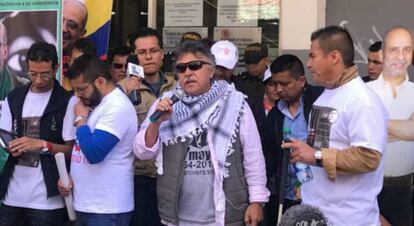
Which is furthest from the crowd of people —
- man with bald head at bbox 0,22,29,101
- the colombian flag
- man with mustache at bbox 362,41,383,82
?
man with mustache at bbox 362,41,383,82

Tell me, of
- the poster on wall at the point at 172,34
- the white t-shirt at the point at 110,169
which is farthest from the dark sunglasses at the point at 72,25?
the poster on wall at the point at 172,34

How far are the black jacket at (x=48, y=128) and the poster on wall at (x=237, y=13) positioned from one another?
3.05 m

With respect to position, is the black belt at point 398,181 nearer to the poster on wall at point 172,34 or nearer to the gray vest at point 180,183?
the gray vest at point 180,183

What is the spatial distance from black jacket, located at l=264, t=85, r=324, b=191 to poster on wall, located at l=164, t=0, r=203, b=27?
2872 millimetres

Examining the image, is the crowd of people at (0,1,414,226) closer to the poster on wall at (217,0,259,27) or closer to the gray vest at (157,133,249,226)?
the gray vest at (157,133,249,226)

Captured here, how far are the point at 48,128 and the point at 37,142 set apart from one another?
191 mm

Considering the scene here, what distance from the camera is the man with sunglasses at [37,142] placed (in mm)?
3744

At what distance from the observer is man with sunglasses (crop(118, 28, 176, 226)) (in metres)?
3.90

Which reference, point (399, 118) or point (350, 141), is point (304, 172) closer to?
point (350, 141)

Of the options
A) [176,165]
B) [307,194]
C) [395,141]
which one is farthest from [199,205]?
[395,141]

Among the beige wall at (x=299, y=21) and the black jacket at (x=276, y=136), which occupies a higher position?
the beige wall at (x=299, y=21)

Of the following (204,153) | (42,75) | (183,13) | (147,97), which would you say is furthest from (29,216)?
(183,13)

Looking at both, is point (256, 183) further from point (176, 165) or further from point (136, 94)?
point (136, 94)

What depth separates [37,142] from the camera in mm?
3656
